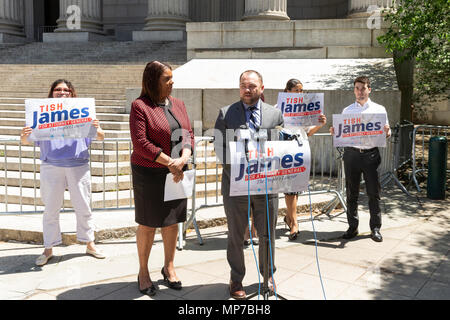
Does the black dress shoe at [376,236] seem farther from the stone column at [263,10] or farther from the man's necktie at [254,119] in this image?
the stone column at [263,10]

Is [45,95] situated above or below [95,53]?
below

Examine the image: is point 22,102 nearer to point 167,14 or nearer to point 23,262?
point 23,262

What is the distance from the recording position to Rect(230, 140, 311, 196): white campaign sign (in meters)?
3.73

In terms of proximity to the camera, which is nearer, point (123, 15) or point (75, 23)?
point (75, 23)

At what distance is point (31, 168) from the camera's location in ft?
26.9

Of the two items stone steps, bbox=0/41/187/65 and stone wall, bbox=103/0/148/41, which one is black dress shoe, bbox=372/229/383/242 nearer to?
stone steps, bbox=0/41/187/65

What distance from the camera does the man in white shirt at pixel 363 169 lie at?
19.6 ft

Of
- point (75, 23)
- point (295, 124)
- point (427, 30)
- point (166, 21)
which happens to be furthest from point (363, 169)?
point (75, 23)

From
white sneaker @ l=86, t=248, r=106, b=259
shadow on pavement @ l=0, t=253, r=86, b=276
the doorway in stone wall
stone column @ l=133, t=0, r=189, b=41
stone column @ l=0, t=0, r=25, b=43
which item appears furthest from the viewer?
the doorway in stone wall

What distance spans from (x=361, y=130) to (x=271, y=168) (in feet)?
8.49

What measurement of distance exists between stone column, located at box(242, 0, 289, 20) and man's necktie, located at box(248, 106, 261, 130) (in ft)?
46.2

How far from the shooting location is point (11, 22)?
74.4 ft

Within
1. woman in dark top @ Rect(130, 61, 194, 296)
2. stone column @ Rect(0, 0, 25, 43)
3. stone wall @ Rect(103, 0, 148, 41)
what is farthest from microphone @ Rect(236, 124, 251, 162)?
stone wall @ Rect(103, 0, 148, 41)
